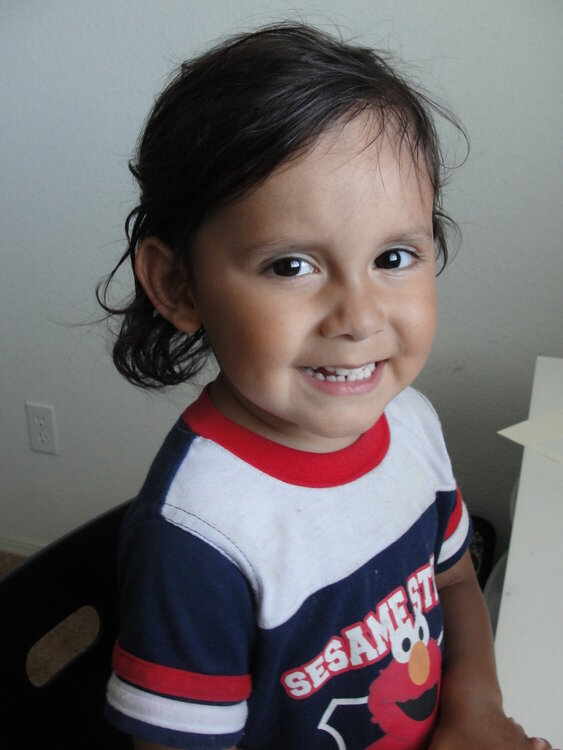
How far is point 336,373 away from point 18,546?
1491 millimetres

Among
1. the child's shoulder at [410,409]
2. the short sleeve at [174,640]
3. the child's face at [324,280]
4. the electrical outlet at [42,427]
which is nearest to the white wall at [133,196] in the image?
the electrical outlet at [42,427]

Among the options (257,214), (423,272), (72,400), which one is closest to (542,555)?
(423,272)

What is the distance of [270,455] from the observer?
572mm

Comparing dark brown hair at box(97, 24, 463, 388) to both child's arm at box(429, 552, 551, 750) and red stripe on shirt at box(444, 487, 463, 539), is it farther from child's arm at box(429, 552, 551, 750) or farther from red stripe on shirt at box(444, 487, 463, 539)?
child's arm at box(429, 552, 551, 750)

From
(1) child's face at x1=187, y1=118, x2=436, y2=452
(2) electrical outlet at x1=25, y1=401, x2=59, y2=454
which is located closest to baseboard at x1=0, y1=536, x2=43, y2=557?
(2) electrical outlet at x1=25, y1=401, x2=59, y2=454

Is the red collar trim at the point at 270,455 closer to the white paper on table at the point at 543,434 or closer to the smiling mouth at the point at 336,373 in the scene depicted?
the smiling mouth at the point at 336,373

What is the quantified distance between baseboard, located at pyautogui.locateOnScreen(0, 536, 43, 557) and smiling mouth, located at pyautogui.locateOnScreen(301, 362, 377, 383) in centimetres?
144

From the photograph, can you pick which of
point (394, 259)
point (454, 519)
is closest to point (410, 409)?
point (454, 519)

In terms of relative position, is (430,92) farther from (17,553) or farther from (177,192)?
(17,553)

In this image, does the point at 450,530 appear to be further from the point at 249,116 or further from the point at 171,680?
the point at 249,116

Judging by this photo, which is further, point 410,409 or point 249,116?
point 410,409

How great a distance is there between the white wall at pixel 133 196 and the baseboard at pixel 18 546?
28 centimetres

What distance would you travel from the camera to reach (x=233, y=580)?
0.52m

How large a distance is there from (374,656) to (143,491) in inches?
9.2
